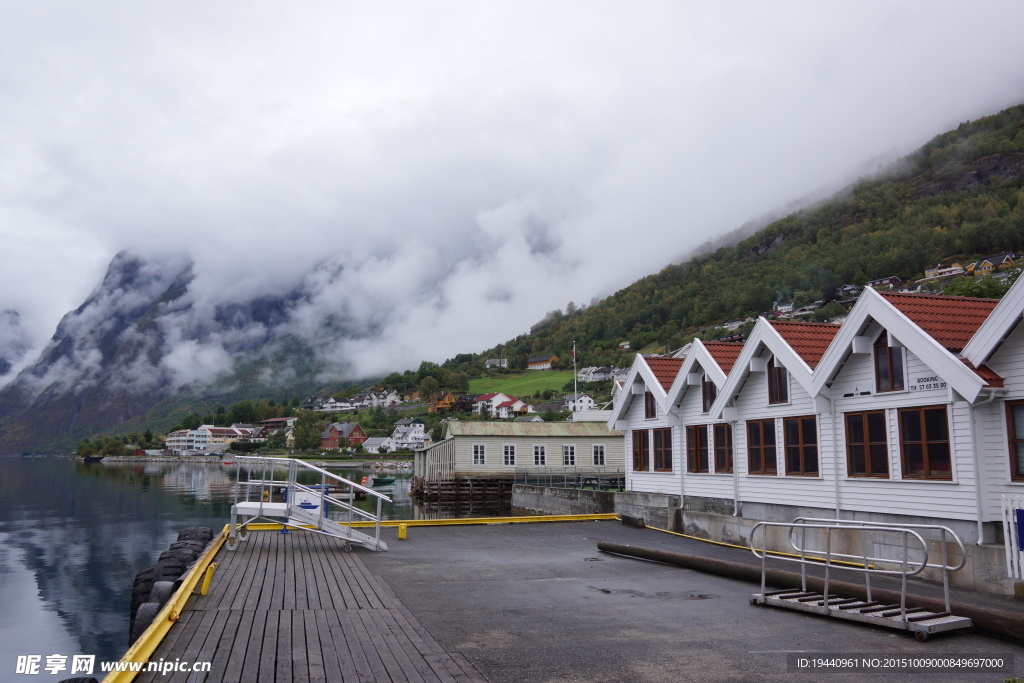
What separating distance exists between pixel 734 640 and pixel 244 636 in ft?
18.7

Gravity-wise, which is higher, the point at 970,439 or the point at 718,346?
the point at 718,346

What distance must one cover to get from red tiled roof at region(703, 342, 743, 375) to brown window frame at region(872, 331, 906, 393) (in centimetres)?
623

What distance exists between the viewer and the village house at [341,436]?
173 m

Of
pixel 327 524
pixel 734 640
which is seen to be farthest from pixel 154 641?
pixel 327 524

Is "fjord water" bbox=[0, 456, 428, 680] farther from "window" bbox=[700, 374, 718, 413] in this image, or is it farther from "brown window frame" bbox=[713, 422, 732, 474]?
"window" bbox=[700, 374, 718, 413]

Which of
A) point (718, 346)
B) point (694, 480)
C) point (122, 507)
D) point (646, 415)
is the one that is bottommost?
point (122, 507)

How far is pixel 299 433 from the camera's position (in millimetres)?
187625

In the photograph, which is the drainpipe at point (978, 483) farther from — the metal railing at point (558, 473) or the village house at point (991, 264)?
the village house at point (991, 264)

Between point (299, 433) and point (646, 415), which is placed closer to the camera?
point (646, 415)

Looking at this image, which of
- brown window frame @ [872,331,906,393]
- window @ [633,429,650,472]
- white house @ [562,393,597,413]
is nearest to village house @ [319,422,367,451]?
white house @ [562,393,597,413]

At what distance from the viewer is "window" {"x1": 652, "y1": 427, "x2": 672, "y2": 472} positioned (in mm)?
26469

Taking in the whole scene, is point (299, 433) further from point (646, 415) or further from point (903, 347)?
point (903, 347)

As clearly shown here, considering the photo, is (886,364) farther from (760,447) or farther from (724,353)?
(724,353)

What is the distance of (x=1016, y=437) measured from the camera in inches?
534
